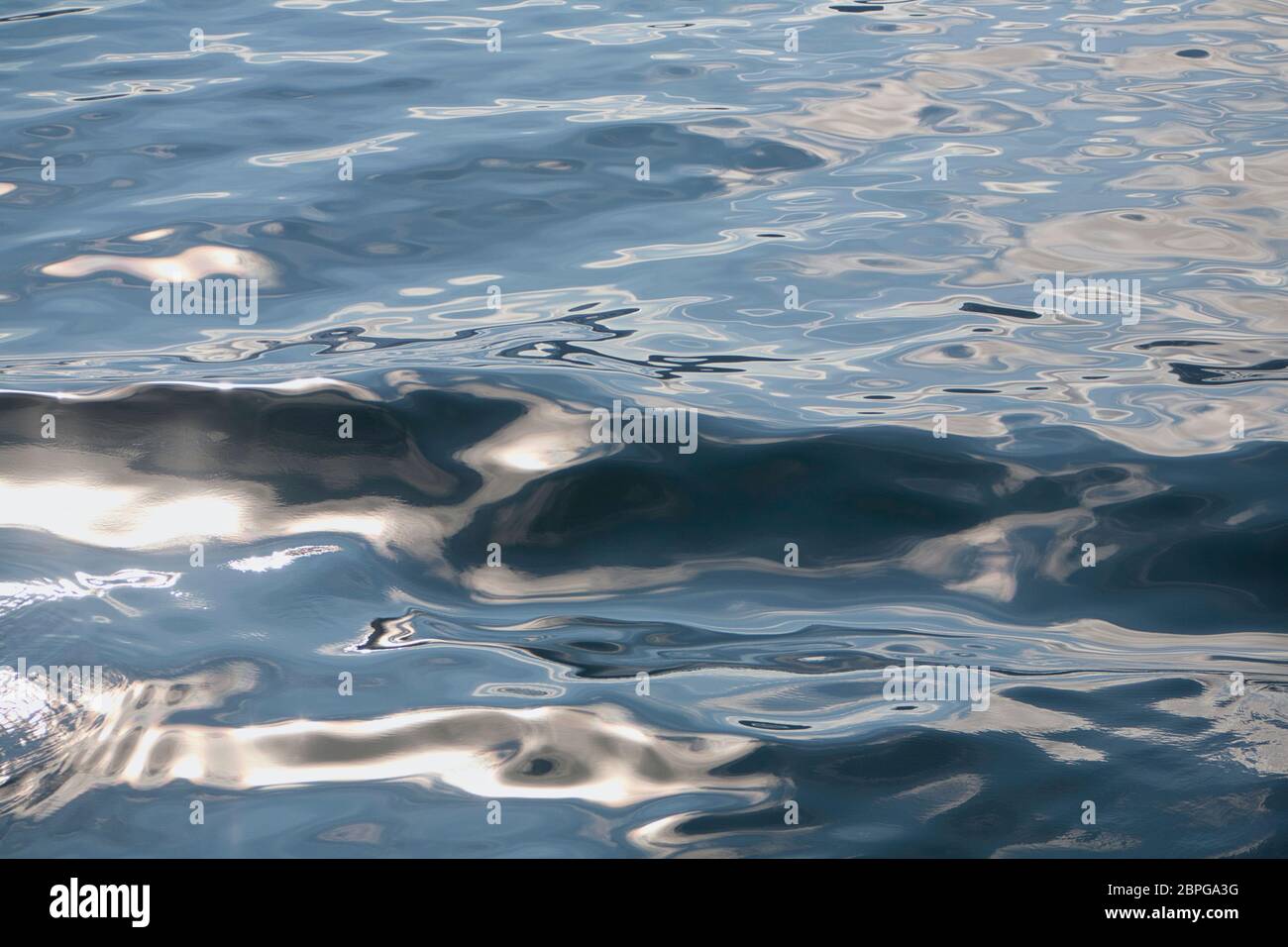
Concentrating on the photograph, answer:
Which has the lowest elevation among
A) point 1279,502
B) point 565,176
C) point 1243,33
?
point 1279,502

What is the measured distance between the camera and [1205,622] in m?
3.21

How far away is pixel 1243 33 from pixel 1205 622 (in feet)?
19.9

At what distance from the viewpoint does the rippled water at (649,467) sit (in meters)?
2.63

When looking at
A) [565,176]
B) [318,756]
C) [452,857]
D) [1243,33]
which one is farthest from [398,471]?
[1243,33]

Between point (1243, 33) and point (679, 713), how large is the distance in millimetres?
6969

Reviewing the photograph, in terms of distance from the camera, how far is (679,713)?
2.86 meters

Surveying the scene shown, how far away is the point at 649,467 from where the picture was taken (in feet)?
12.6

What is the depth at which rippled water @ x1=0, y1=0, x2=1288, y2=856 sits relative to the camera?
263 cm

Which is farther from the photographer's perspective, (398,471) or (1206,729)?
(398,471)

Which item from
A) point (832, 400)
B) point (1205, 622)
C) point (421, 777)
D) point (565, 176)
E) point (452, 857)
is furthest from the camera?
point (565, 176)

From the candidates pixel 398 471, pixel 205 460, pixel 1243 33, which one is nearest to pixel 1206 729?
pixel 398 471

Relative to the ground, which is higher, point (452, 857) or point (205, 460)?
point (205, 460)
